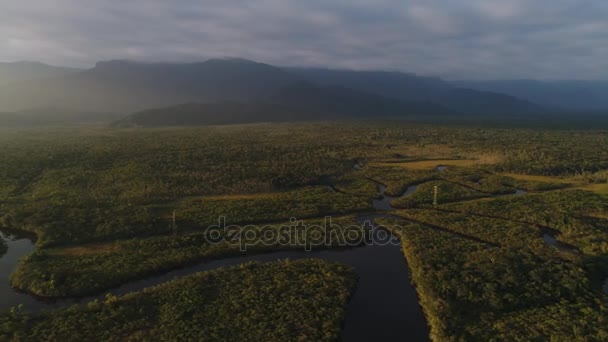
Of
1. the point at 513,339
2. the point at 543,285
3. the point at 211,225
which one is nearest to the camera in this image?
the point at 513,339

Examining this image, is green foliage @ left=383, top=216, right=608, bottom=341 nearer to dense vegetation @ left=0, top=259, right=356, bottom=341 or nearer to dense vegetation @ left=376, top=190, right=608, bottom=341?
dense vegetation @ left=376, top=190, right=608, bottom=341

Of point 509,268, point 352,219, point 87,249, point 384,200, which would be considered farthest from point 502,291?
point 87,249

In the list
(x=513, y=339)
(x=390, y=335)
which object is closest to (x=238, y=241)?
(x=390, y=335)

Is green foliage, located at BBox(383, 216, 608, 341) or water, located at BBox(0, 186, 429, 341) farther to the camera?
water, located at BBox(0, 186, 429, 341)

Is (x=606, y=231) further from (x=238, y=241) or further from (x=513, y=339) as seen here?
(x=238, y=241)

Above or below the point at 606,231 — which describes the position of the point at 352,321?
below

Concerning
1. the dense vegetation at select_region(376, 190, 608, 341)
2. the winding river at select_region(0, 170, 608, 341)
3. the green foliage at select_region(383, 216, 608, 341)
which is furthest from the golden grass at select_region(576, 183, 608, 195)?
the green foliage at select_region(383, 216, 608, 341)
